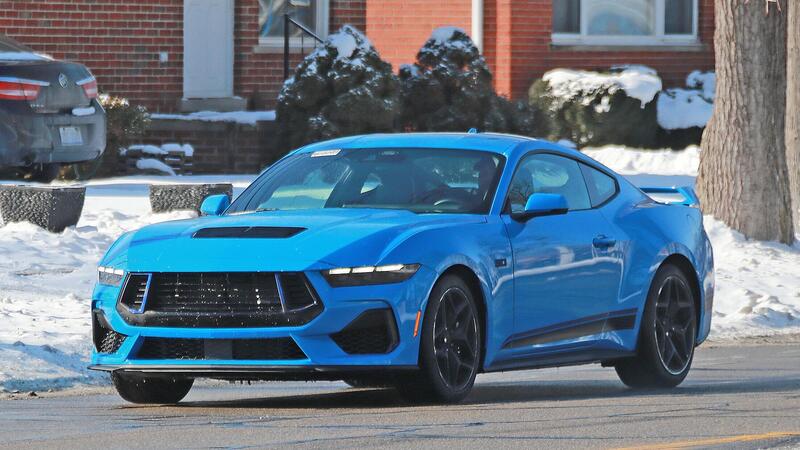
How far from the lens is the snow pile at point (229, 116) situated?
24.1m

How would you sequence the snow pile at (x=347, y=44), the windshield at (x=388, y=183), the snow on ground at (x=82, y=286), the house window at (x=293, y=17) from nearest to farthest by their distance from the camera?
1. the windshield at (x=388, y=183)
2. the snow on ground at (x=82, y=286)
3. the snow pile at (x=347, y=44)
4. the house window at (x=293, y=17)

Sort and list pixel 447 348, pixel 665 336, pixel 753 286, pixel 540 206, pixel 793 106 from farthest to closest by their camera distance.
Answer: pixel 793 106
pixel 753 286
pixel 665 336
pixel 540 206
pixel 447 348

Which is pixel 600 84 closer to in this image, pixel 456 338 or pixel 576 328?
pixel 576 328

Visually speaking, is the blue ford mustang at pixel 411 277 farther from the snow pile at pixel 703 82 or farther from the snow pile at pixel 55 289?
the snow pile at pixel 703 82

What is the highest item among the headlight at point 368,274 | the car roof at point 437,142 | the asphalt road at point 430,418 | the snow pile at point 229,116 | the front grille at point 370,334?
the snow pile at point 229,116

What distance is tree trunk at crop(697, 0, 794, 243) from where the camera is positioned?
58.5ft

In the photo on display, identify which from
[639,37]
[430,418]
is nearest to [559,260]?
[430,418]

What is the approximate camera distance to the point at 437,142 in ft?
32.7

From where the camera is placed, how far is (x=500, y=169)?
9.73m

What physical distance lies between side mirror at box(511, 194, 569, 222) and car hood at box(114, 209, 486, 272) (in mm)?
401

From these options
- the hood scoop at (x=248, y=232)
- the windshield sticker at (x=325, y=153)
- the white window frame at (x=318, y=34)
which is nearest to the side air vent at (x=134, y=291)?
the hood scoop at (x=248, y=232)

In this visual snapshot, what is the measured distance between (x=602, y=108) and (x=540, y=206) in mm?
17353

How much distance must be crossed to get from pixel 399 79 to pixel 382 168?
14.1 m

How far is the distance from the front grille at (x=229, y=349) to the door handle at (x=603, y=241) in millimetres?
2188
